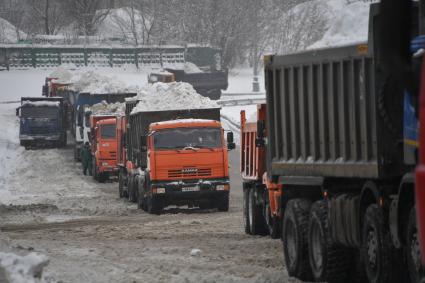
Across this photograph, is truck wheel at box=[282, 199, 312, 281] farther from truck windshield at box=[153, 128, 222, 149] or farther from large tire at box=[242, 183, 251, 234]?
truck windshield at box=[153, 128, 222, 149]

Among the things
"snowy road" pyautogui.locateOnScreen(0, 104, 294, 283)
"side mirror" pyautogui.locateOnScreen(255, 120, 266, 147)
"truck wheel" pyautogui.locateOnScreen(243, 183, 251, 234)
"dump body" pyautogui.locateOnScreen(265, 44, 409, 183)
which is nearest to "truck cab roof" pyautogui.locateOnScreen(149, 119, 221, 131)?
"snowy road" pyautogui.locateOnScreen(0, 104, 294, 283)

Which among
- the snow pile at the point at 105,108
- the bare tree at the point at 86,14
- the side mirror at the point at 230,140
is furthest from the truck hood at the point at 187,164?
the bare tree at the point at 86,14

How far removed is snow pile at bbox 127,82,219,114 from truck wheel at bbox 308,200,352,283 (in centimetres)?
1864

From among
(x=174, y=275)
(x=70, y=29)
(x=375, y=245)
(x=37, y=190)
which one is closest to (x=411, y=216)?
(x=375, y=245)

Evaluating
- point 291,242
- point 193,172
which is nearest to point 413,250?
point 291,242

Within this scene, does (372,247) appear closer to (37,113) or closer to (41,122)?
(41,122)

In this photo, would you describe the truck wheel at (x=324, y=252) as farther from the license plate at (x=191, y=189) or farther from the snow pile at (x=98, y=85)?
the snow pile at (x=98, y=85)

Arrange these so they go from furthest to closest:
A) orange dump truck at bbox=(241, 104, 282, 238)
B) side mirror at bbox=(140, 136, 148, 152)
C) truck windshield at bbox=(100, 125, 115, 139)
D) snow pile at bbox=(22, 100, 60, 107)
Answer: snow pile at bbox=(22, 100, 60, 107) < truck windshield at bbox=(100, 125, 115, 139) < side mirror at bbox=(140, 136, 148, 152) < orange dump truck at bbox=(241, 104, 282, 238)

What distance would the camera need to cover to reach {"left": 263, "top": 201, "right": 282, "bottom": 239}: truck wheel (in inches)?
831

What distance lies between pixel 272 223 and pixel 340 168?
22.8 feet

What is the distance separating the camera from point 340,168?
14938mm

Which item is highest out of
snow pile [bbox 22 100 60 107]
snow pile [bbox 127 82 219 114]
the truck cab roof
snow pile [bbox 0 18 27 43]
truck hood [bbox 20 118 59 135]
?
snow pile [bbox 0 18 27 43]

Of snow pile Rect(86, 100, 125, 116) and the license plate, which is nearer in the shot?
the license plate

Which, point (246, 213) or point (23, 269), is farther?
point (246, 213)
